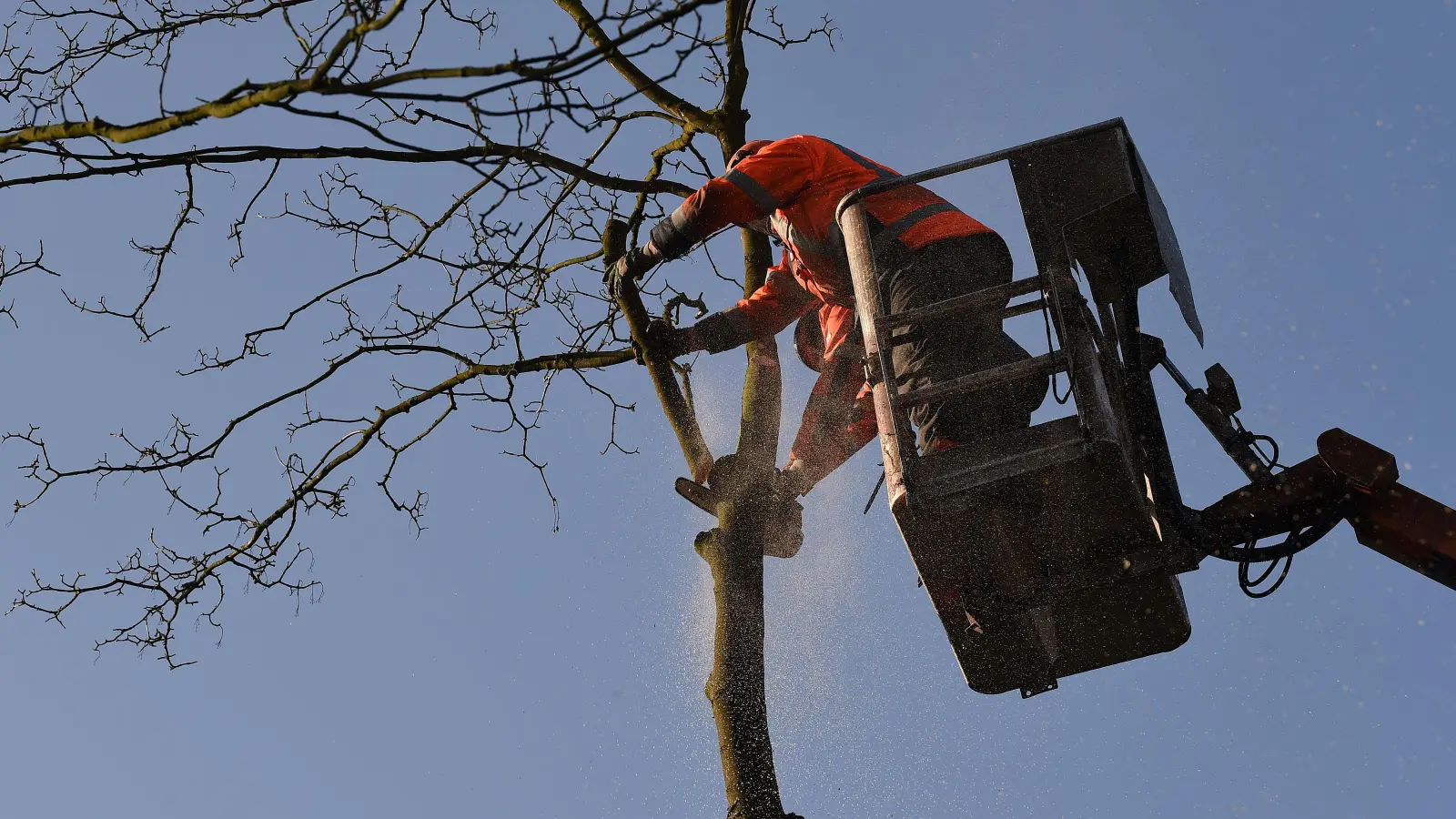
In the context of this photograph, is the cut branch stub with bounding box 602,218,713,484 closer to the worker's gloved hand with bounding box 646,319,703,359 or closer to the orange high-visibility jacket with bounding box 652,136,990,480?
the worker's gloved hand with bounding box 646,319,703,359

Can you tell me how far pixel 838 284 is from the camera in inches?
220

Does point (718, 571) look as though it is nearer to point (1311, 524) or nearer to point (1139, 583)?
point (1139, 583)

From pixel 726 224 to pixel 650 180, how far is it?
53.8 inches

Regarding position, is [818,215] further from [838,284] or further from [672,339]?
[672,339]

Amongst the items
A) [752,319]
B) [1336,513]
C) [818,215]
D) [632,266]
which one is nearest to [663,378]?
[752,319]

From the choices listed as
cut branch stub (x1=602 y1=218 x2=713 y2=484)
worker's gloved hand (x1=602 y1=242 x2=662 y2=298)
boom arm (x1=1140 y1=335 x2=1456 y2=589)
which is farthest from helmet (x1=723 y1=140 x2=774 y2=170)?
boom arm (x1=1140 y1=335 x2=1456 y2=589)

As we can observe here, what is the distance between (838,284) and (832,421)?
738mm

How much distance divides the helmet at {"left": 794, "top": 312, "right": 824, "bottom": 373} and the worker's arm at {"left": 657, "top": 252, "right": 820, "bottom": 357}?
0.15 meters

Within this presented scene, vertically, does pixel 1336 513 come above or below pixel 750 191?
below

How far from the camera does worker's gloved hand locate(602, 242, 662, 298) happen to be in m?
5.80

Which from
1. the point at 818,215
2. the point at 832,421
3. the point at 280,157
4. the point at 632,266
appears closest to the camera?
the point at 280,157

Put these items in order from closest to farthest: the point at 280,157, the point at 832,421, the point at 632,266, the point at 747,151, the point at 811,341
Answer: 1. the point at 280,157
2. the point at 747,151
3. the point at 632,266
4. the point at 832,421
5. the point at 811,341

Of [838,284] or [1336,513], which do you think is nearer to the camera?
[1336,513]

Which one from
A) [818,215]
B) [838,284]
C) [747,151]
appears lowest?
[838,284]
